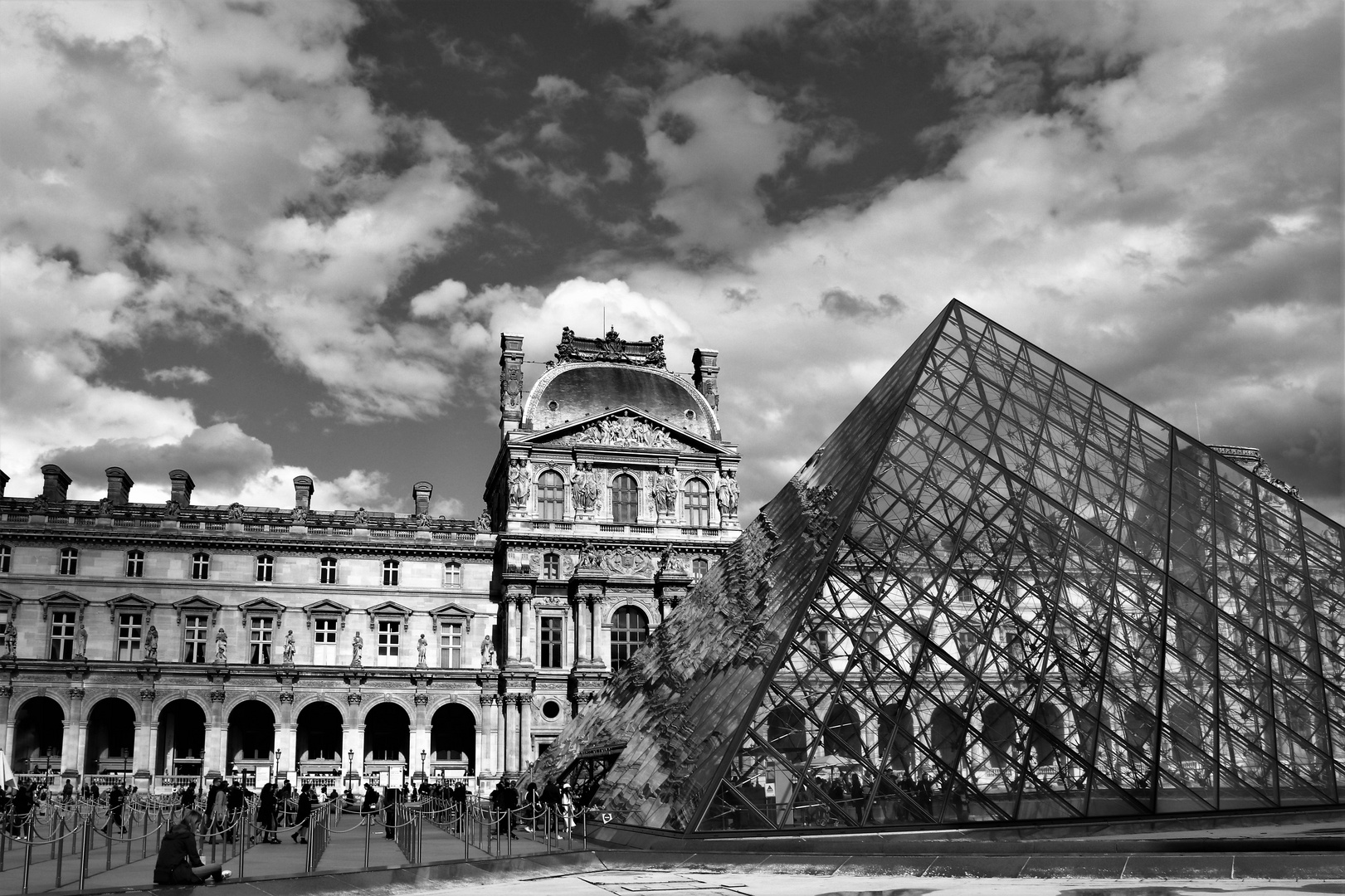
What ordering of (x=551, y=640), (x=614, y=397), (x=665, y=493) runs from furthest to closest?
(x=614, y=397) → (x=665, y=493) → (x=551, y=640)

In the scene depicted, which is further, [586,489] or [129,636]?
[586,489]

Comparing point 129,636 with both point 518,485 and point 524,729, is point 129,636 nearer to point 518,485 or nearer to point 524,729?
point 524,729

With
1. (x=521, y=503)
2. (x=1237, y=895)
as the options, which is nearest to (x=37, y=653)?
(x=521, y=503)

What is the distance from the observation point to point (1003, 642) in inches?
634

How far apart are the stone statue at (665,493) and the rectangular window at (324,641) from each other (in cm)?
1302

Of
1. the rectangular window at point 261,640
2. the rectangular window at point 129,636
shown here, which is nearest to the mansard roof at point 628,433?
the rectangular window at point 261,640

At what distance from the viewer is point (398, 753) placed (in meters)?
44.8

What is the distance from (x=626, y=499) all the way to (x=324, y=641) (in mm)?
12495

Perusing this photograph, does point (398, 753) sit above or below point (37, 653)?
below

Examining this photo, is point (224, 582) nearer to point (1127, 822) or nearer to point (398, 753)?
point (398, 753)

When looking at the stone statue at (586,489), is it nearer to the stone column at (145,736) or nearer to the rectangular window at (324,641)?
the rectangular window at (324,641)

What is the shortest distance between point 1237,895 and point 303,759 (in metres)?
38.5

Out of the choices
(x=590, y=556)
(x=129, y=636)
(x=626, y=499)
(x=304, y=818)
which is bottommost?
(x=304, y=818)

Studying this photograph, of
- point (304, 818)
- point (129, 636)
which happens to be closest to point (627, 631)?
point (129, 636)
